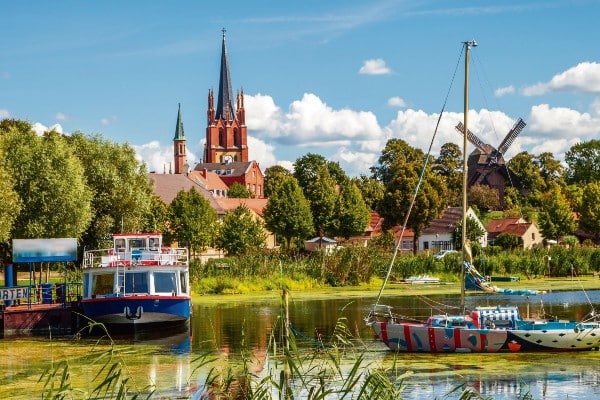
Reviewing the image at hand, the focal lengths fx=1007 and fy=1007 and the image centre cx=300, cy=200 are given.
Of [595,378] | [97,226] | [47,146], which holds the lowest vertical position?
[595,378]

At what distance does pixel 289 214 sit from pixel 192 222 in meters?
10.2

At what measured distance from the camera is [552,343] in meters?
31.6

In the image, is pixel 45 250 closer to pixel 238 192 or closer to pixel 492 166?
pixel 492 166

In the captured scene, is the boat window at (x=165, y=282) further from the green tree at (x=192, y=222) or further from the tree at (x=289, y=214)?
the tree at (x=289, y=214)

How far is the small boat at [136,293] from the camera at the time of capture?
40.8 metres

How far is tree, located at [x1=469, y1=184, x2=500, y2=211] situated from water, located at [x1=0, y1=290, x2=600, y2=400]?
82.5 metres

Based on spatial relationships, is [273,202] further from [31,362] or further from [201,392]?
[201,392]

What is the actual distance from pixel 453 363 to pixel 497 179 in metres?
114

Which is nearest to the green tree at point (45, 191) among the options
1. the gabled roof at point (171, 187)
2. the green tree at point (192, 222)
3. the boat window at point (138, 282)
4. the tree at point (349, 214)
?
the boat window at point (138, 282)

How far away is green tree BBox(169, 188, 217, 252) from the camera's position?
316 feet

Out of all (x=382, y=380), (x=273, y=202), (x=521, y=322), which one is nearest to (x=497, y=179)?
(x=273, y=202)

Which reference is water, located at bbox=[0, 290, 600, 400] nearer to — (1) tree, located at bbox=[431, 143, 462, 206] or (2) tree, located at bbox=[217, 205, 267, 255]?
(2) tree, located at bbox=[217, 205, 267, 255]

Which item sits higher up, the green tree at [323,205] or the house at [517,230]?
the green tree at [323,205]

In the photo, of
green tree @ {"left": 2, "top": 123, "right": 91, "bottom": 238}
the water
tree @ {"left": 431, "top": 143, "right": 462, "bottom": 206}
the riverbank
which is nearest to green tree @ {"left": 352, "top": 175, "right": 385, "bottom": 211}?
tree @ {"left": 431, "top": 143, "right": 462, "bottom": 206}
